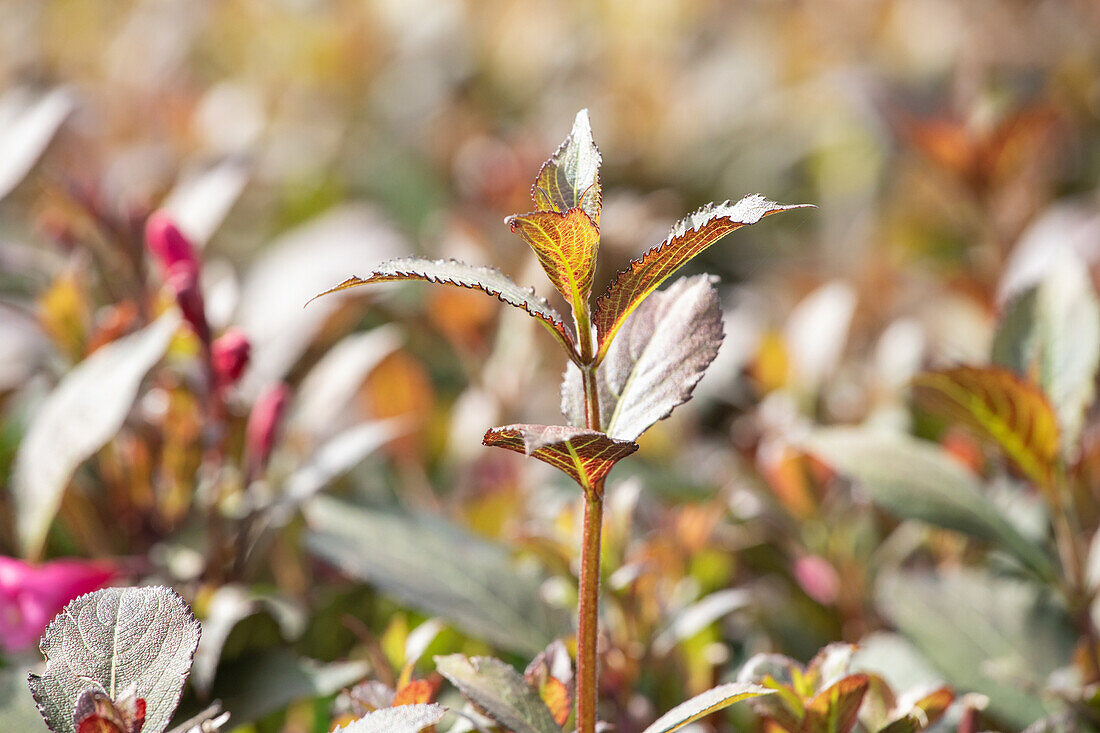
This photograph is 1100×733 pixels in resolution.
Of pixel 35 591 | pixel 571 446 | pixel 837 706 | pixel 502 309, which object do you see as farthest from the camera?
pixel 502 309

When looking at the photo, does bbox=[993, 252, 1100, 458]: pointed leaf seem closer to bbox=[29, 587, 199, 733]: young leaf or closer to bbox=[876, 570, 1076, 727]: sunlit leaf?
bbox=[876, 570, 1076, 727]: sunlit leaf

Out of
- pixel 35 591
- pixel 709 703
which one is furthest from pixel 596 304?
pixel 35 591

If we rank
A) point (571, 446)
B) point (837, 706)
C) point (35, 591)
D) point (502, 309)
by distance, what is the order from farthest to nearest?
1. point (502, 309)
2. point (35, 591)
3. point (837, 706)
4. point (571, 446)

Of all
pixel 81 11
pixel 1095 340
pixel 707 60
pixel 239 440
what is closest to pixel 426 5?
pixel 707 60

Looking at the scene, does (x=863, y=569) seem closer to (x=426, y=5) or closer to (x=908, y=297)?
(x=908, y=297)

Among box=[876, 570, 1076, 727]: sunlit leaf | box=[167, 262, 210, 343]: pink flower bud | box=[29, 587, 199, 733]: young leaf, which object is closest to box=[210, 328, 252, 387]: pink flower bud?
box=[167, 262, 210, 343]: pink flower bud

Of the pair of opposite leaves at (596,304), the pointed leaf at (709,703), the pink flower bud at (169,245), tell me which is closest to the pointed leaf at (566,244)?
the pair of opposite leaves at (596,304)

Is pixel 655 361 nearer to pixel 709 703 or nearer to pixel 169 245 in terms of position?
pixel 709 703

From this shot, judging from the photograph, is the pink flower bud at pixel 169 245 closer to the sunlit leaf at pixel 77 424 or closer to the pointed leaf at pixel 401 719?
the sunlit leaf at pixel 77 424
